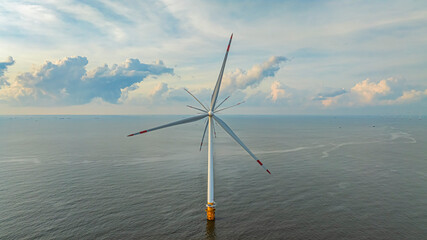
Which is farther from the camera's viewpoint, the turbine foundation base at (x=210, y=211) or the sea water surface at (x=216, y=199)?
the turbine foundation base at (x=210, y=211)

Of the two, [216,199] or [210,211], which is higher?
[210,211]

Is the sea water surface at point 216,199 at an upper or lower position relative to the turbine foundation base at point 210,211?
lower

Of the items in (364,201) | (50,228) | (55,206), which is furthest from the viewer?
(364,201)

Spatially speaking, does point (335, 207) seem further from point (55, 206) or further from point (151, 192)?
point (55, 206)

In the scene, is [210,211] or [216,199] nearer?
[210,211]

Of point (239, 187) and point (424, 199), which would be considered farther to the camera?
point (239, 187)

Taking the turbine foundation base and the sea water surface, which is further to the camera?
the turbine foundation base

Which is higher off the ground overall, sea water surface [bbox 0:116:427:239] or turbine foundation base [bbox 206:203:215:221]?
turbine foundation base [bbox 206:203:215:221]

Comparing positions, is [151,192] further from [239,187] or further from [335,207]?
[335,207]

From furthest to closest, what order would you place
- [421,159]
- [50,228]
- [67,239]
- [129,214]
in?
[421,159] < [129,214] < [50,228] < [67,239]

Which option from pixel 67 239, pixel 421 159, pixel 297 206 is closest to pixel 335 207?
pixel 297 206
